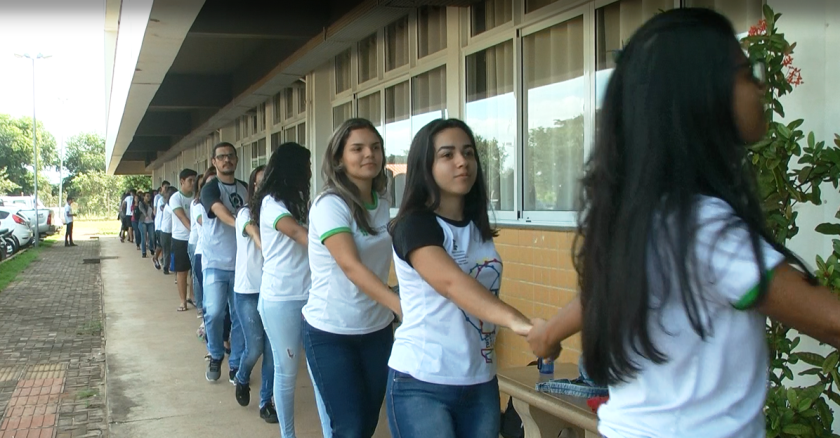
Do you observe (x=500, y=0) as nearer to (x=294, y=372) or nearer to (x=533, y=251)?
(x=533, y=251)

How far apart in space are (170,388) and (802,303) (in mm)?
6419

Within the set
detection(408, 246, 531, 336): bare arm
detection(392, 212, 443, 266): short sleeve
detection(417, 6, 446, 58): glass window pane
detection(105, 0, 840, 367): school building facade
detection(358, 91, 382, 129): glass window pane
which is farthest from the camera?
detection(358, 91, 382, 129): glass window pane

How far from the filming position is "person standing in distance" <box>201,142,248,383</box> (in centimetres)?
648

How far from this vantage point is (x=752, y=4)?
14.1ft

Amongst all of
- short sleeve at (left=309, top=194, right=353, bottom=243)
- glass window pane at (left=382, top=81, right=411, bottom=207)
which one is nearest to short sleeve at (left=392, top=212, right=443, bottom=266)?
short sleeve at (left=309, top=194, right=353, bottom=243)

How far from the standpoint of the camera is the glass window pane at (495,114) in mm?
6504

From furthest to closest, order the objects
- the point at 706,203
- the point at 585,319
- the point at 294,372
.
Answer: the point at 294,372 < the point at 585,319 < the point at 706,203

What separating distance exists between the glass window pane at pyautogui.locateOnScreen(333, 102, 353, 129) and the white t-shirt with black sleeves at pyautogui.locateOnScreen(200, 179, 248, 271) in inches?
157

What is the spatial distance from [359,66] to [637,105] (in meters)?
8.88

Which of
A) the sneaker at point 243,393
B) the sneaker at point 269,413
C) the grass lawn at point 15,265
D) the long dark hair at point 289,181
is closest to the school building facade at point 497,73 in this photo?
the long dark hair at point 289,181

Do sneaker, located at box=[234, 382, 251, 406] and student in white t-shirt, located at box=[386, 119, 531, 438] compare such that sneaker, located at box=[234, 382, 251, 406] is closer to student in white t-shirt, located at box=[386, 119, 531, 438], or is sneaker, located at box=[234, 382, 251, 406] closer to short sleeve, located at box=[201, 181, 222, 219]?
short sleeve, located at box=[201, 181, 222, 219]

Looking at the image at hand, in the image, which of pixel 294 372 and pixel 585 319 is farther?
pixel 294 372

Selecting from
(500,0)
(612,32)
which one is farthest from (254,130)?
(612,32)

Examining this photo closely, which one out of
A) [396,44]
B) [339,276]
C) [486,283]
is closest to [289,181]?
[339,276]
